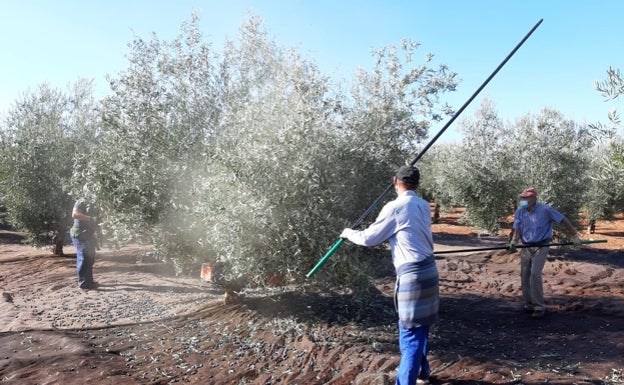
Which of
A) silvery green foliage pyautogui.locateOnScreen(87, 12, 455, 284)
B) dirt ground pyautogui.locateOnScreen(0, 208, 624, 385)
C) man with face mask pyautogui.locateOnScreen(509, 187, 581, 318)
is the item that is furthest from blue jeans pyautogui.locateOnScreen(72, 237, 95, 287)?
man with face mask pyautogui.locateOnScreen(509, 187, 581, 318)

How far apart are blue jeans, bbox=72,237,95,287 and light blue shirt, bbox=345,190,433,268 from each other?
24.1 ft

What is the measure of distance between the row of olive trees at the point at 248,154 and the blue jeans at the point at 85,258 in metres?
1.15

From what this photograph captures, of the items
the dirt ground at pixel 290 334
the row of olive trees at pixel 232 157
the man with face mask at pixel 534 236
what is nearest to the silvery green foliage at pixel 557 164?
the dirt ground at pixel 290 334

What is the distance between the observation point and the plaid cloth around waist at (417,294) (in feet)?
13.9

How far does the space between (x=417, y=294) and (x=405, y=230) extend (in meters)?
0.59

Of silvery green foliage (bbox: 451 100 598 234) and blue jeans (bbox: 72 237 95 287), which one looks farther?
silvery green foliage (bbox: 451 100 598 234)

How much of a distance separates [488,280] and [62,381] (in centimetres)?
853

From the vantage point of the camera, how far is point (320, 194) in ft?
18.7

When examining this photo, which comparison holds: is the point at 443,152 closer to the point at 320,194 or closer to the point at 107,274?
the point at 107,274

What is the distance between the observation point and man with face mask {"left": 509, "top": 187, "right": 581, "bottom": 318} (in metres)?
7.21

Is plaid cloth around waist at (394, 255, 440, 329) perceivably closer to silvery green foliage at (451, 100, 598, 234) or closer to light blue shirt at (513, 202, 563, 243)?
light blue shirt at (513, 202, 563, 243)

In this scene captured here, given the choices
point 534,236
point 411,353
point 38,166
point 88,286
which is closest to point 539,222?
point 534,236

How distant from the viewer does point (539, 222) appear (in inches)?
285

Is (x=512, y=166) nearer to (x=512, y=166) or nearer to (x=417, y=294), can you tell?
(x=512, y=166)
